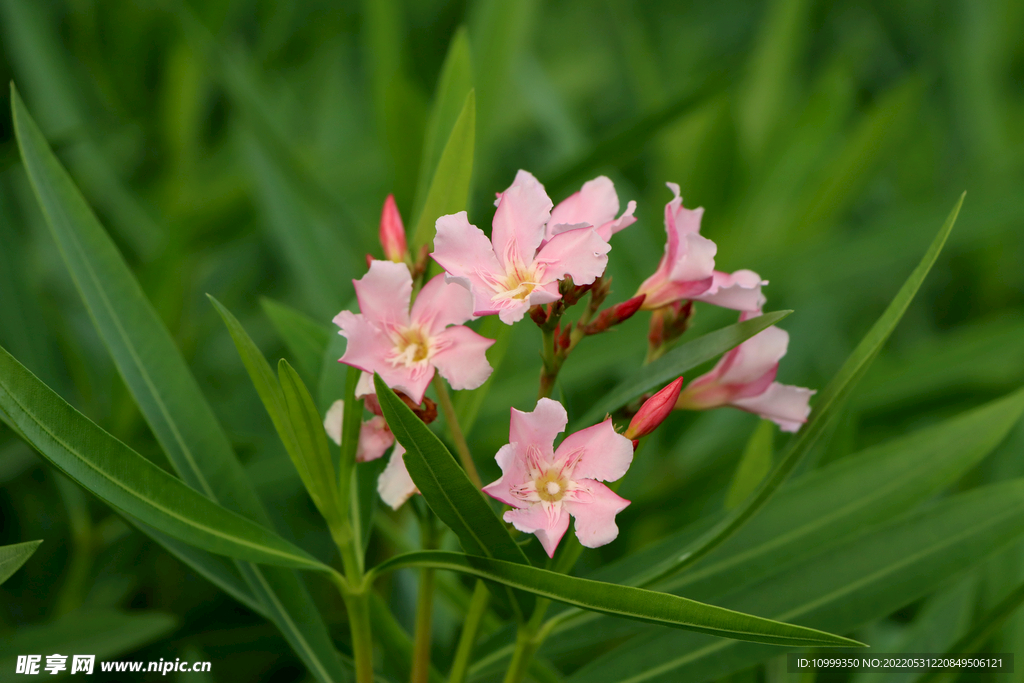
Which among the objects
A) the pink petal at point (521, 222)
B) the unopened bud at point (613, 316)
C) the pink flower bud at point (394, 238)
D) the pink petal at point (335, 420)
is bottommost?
the pink petal at point (335, 420)

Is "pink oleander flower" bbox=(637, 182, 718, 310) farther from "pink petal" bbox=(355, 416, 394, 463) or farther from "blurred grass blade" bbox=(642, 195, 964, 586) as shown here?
"pink petal" bbox=(355, 416, 394, 463)

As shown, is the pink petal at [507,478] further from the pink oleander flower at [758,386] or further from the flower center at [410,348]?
the pink oleander flower at [758,386]

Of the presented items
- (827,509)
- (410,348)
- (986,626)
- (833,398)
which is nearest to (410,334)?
(410,348)

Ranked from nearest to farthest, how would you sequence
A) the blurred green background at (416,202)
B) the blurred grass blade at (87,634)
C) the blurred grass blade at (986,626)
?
the blurred grass blade at (986,626) < the blurred grass blade at (87,634) < the blurred green background at (416,202)

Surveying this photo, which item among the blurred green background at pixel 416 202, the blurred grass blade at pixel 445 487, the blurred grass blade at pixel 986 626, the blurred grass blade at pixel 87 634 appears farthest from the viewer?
the blurred green background at pixel 416 202

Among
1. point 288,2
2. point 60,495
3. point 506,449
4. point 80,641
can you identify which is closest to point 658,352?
point 506,449

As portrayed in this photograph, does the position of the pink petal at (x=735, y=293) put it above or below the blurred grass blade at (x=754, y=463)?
above

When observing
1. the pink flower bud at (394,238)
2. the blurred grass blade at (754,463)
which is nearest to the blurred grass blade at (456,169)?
the pink flower bud at (394,238)

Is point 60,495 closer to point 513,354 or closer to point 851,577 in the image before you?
point 513,354
